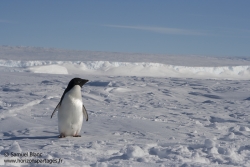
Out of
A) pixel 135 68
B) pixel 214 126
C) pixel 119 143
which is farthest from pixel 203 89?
pixel 135 68

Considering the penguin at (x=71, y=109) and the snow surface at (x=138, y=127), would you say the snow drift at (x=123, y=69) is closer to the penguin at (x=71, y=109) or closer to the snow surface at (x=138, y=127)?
the snow surface at (x=138, y=127)

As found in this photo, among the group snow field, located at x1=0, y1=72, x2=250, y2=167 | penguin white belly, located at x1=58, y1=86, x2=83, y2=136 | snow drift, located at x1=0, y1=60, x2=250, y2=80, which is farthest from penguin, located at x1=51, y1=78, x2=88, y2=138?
snow drift, located at x1=0, y1=60, x2=250, y2=80

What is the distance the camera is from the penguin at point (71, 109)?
3.82 metres

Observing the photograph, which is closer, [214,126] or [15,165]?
[15,165]

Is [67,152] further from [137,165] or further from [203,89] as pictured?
[203,89]

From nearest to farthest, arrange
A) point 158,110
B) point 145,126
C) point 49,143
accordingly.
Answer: point 49,143, point 145,126, point 158,110

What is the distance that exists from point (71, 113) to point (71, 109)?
0.15ft

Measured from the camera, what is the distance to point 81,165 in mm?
2631

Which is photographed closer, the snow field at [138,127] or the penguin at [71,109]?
the snow field at [138,127]

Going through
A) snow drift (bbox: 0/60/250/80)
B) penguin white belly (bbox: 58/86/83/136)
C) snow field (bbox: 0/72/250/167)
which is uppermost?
snow drift (bbox: 0/60/250/80)

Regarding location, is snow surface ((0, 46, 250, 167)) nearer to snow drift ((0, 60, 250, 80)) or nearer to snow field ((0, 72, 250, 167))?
snow field ((0, 72, 250, 167))

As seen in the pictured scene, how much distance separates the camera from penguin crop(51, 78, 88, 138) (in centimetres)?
382

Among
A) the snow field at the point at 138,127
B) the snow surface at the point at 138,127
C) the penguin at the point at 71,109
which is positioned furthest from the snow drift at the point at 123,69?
the penguin at the point at 71,109

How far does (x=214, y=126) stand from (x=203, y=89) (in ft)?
17.7
